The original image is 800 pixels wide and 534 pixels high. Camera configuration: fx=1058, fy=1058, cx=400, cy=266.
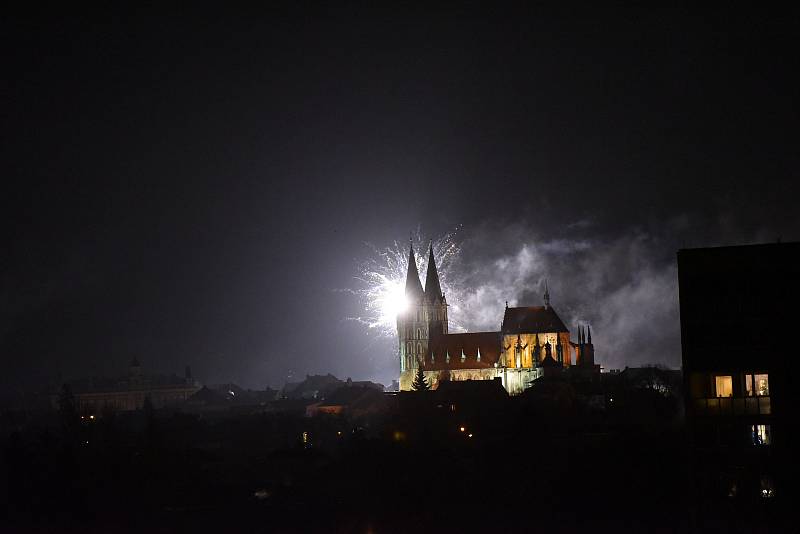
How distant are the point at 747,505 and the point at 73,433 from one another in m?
81.2

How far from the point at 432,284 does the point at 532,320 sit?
16.3 meters

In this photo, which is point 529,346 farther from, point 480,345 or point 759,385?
point 759,385

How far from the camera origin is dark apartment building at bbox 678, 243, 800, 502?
43.2 meters

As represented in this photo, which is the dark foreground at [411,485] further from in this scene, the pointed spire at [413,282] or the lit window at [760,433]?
the pointed spire at [413,282]

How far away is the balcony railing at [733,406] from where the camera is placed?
43.6 metres

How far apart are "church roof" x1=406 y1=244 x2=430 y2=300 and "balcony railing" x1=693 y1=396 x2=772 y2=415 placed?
4569 inches

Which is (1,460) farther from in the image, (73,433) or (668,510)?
(668,510)

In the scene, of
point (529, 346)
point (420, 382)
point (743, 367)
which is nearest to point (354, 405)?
point (420, 382)

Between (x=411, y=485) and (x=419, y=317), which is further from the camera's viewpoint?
(x=419, y=317)

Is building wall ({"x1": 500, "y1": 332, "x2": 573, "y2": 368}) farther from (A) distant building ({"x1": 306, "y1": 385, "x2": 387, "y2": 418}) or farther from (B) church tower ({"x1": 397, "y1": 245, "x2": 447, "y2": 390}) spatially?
(A) distant building ({"x1": 306, "y1": 385, "x2": 387, "y2": 418})

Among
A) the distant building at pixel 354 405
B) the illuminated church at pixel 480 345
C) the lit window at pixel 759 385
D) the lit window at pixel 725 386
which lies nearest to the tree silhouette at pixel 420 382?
the illuminated church at pixel 480 345

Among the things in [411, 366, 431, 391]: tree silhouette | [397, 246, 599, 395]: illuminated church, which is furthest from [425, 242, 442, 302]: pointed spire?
[411, 366, 431, 391]: tree silhouette

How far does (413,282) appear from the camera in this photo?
16012 centimetres

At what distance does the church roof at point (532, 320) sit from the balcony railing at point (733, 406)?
10863 centimetres
